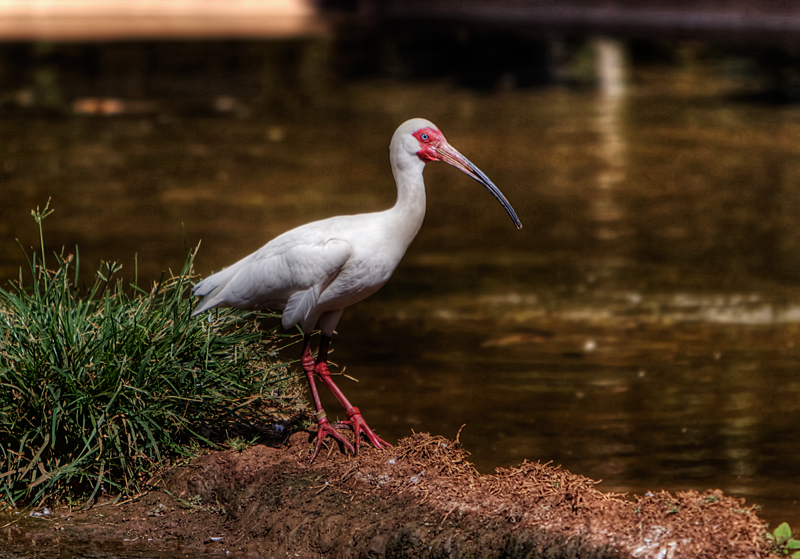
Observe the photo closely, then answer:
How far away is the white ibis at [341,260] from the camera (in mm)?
5086

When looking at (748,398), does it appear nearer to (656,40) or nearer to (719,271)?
(719,271)

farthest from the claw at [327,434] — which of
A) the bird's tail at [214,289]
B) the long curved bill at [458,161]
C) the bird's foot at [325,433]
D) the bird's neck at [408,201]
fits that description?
the long curved bill at [458,161]

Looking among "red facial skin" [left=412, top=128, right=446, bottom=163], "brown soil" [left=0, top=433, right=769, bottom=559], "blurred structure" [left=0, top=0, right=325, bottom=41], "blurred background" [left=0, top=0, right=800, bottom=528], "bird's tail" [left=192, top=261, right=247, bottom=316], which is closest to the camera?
"brown soil" [left=0, top=433, right=769, bottom=559]

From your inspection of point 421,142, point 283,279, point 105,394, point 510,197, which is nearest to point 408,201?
point 421,142

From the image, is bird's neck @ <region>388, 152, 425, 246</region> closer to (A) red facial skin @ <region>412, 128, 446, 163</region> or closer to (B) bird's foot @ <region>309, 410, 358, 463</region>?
(A) red facial skin @ <region>412, 128, 446, 163</region>

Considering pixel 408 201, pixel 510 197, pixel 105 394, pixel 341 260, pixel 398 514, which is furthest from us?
pixel 510 197

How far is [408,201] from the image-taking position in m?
5.16

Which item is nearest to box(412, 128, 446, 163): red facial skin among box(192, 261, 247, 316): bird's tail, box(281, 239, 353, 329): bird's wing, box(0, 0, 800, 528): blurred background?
box(281, 239, 353, 329): bird's wing

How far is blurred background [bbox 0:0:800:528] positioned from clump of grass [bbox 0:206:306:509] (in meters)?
1.11

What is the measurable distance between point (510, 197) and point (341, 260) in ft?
21.8

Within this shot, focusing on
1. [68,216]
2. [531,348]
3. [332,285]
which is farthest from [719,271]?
[68,216]

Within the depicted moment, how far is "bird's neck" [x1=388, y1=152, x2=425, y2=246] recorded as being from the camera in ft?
16.9

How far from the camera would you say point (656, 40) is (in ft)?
73.8

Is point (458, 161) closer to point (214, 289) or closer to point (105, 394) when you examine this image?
point (214, 289)
